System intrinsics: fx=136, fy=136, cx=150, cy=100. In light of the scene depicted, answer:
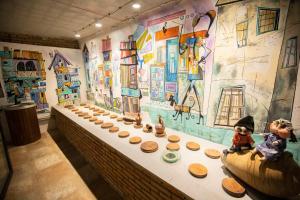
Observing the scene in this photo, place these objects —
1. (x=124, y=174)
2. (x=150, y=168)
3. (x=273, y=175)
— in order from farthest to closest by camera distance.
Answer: (x=124, y=174)
(x=150, y=168)
(x=273, y=175)

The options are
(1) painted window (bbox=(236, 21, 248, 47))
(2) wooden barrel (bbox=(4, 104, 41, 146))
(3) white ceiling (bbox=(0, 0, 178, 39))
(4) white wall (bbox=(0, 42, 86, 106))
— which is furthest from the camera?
(4) white wall (bbox=(0, 42, 86, 106))

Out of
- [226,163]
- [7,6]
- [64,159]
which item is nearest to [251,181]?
[226,163]

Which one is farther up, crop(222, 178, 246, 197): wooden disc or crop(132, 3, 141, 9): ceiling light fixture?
crop(132, 3, 141, 9): ceiling light fixture

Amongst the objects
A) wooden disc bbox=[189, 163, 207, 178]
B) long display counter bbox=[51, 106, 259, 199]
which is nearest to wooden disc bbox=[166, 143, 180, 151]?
long display counter bbox=[51, 106, 259, 199]

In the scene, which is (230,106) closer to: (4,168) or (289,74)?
(289,74)

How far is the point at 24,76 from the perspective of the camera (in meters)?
3.61

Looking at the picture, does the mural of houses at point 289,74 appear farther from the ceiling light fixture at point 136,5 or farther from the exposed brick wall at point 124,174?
the ceiling light fixture at point 136,5

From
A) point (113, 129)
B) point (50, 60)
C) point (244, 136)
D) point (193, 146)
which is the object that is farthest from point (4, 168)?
point (244, 136)

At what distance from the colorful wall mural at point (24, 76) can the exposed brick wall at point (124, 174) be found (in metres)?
2.29

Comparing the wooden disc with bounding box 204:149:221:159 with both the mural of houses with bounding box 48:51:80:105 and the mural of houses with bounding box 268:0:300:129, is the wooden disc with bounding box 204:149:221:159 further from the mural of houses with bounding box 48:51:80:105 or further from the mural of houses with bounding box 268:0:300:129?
the mural of houses with bounding box 48:51:80:105

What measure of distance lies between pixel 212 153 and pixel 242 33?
134 cm

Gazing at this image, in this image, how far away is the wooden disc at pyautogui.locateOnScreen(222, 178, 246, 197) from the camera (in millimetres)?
1041

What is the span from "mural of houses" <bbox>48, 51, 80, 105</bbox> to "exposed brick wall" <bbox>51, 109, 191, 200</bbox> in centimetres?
220

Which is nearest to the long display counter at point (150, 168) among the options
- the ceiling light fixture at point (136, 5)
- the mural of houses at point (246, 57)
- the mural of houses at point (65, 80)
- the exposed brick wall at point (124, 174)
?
the exposed brick wall at point (124, 174)
